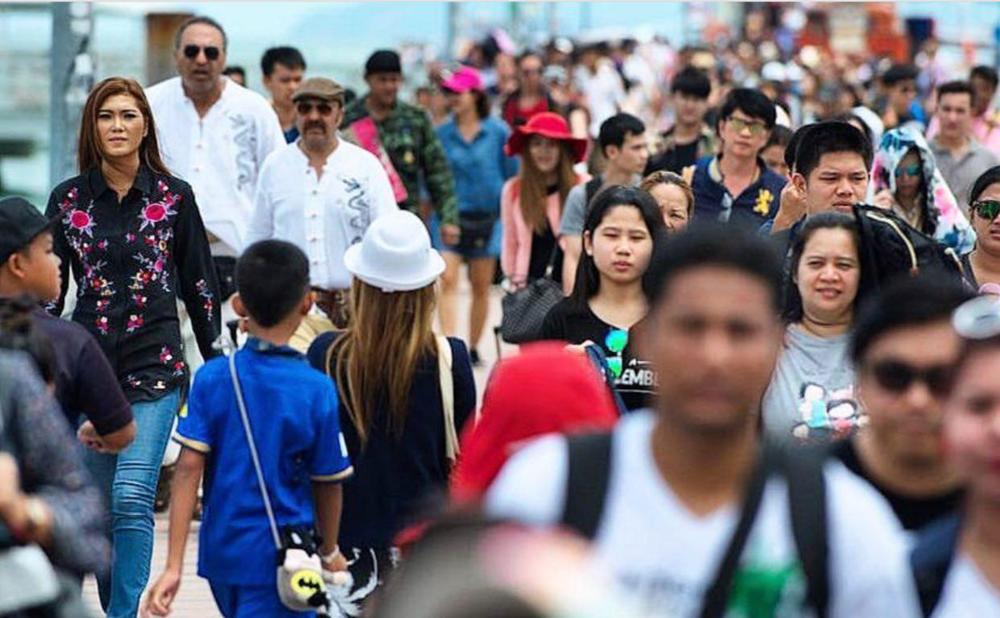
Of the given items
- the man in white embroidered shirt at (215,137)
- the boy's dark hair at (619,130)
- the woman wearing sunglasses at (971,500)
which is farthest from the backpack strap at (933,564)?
the boy's dark hair at (619,130)

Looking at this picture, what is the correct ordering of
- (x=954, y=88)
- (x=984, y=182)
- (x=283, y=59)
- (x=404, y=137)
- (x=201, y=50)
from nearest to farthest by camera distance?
(x=984, y=182) < (x=201, y=50) < (x=404, y=137) < (x=954, y=88) < (x=283, y=59)

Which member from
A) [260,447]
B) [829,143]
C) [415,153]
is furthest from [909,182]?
[260,447]

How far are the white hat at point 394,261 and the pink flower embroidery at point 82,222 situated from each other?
1383 mm

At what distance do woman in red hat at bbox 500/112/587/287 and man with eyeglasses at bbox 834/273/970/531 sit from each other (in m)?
8.90

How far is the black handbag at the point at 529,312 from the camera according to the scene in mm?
7922

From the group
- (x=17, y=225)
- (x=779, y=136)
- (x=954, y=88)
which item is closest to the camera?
(x=17, y=225)

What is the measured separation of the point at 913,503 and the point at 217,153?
21.7 ft

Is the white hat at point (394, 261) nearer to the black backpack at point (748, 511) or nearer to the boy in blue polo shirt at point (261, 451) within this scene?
the boy in blue polo shirt at point (261, 451)

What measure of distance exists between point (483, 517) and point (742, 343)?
2.85 ft

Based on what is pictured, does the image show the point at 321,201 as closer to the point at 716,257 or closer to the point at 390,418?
the point at 390,418

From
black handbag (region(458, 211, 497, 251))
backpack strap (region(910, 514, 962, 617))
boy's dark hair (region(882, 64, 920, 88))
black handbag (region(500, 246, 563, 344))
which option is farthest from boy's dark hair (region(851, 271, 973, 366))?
boy's dark hair (region(882, 64, 920, 88))

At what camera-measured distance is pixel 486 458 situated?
16.7ft

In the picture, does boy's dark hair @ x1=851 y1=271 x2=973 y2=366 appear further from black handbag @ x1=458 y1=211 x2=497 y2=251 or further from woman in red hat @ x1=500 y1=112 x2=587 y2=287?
black handbag @ x1=458 y1=211 x2=497 y2=251

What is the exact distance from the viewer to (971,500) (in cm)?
420
